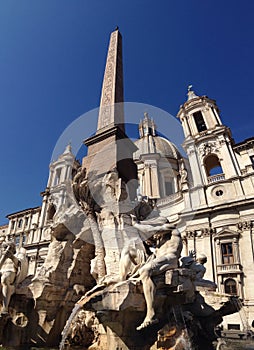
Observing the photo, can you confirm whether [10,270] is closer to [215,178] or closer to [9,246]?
[9,246]

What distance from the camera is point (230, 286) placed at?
1831cm

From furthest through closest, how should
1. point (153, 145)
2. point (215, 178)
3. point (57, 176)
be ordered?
point (153, 145)
point (57, 176)
point (215, 178)

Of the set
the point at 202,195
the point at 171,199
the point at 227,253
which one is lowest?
the point at 227,253

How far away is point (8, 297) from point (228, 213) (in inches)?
700

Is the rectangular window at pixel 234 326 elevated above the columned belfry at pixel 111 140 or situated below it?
below

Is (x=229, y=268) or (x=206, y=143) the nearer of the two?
(x=229, y=268)

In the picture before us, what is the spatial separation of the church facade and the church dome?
139 centimetres

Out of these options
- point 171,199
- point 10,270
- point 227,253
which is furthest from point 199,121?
point 10,270

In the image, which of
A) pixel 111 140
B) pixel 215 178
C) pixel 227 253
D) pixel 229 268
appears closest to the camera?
pixel 111 140

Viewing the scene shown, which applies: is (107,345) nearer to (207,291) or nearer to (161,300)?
(161,300)

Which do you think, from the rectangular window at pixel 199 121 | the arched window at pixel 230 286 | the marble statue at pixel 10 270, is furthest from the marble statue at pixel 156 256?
the rectangular window at pixel 199 121

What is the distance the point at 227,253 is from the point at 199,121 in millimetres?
14828

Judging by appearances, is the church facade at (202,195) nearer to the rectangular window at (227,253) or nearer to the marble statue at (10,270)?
the rectangular window at (227,253)

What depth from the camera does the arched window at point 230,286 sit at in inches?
714
